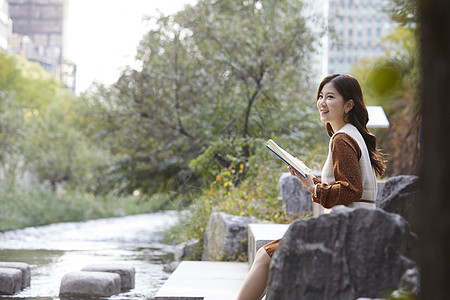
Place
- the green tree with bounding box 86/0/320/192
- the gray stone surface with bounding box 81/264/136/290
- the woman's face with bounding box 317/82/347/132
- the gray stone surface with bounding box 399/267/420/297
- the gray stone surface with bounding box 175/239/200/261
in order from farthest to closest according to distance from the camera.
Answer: the green tree with bounding box 86/0/320/192
the gray stone surface with bounding box 175/239/200/261
the gray stone surface with bounding box 81/264/136/290
the woman's face with bounding box 317/82/347/132
the gray stone surface with bounding box 399/267/420/297

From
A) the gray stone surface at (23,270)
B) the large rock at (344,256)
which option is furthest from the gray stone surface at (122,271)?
the large rock at (344,256)

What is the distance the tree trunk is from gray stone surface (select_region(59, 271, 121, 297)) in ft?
20.3

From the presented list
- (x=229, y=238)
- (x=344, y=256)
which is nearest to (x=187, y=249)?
(x=229, y=238)

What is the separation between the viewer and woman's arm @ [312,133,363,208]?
3.47m

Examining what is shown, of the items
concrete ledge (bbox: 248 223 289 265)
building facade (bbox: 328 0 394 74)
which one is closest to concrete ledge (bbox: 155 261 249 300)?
concrete ledge (bbox: 248 223 289 265)

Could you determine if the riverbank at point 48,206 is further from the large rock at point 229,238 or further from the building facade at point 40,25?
the building facade at point 40,25

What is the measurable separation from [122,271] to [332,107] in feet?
15.8

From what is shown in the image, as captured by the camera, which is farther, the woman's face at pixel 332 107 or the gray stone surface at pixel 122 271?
the gray stone surface at pixel 122 271

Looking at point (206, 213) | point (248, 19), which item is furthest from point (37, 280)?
point (248, 19)

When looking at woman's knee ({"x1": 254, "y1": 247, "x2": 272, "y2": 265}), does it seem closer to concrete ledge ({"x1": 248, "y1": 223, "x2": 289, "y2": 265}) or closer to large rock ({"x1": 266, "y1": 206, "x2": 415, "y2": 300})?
large rock ({"x1": 266, "y1": 206, "x2": 415, "y2": 300})

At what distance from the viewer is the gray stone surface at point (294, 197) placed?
29.7 ft

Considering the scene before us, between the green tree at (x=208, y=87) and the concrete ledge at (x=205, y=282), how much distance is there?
268 inches

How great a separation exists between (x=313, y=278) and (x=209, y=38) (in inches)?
506

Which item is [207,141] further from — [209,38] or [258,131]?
[209,38]
